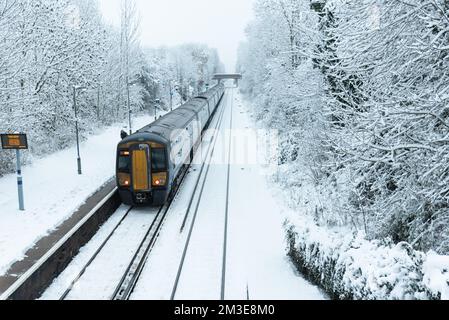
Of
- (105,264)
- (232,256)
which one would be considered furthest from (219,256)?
(105,264)

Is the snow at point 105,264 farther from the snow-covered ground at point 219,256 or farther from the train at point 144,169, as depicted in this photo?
the train at point 144,169

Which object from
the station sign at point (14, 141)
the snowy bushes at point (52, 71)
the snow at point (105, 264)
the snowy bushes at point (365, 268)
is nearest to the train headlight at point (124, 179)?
the snow at point (105, 264)

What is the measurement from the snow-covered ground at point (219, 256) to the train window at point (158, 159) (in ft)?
5.46

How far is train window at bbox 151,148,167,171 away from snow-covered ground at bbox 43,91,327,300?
5.46 ft

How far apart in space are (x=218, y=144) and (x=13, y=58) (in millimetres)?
15622

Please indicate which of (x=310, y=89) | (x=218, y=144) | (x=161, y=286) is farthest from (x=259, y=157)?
(x=161, y=286)

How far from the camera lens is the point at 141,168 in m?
15.0

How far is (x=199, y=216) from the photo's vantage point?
14.9 m

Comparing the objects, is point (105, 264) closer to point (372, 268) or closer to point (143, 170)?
point (143, 170)

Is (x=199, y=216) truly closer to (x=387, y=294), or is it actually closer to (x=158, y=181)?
(x=158, y=181)

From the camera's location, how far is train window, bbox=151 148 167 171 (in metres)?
15.1

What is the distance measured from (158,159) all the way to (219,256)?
16.2ft

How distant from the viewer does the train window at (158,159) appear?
49.4 feet

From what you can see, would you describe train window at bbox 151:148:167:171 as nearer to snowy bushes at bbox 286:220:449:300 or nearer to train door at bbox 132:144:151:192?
train door at bbox 132:144:151:192
